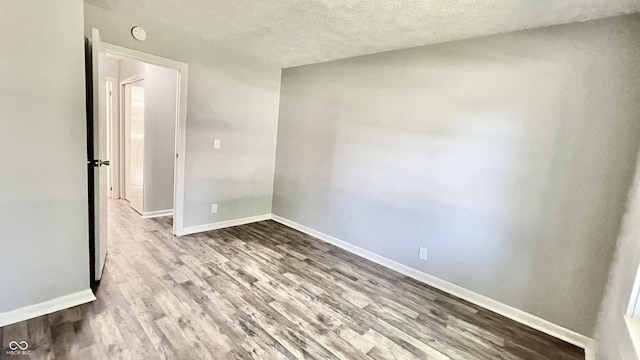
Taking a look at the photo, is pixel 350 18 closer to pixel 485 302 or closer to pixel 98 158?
A: pixel 98 158

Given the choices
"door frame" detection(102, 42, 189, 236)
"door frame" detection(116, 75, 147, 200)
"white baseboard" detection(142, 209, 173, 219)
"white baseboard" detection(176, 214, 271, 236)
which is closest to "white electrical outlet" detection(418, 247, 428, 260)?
"white baseboard" detection(176, 214, 271, 236)

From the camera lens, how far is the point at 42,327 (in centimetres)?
172

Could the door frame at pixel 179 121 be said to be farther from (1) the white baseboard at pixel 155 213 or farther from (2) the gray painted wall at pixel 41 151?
(2) the gray painted wall at pixel 41 151

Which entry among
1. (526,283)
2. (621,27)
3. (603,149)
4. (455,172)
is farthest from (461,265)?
(621,27)

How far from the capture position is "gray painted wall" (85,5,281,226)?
3.09 m

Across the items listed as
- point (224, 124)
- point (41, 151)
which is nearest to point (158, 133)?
point (224, 124)

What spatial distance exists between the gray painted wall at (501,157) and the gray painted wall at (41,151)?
7.88 feet

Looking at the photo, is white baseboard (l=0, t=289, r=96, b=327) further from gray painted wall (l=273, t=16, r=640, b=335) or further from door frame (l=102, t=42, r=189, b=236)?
gray painted wall (l=273, t=16, r=640, b=335)

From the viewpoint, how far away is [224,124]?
3547 mm

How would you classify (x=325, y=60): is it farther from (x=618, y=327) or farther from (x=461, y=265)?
(x=618, y=327)

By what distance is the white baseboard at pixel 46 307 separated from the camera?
5.66 feet

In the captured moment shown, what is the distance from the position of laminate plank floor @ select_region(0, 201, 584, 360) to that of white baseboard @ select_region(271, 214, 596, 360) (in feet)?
0.21

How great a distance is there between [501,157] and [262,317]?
7.12 ft

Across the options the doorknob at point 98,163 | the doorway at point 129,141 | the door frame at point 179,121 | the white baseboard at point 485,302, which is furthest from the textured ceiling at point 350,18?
the white baseboard at point 485,302
